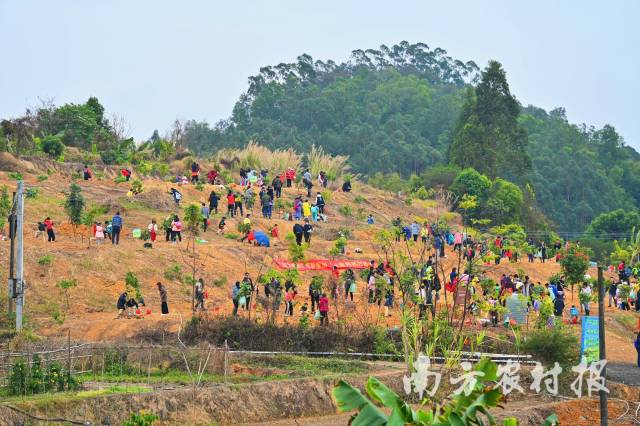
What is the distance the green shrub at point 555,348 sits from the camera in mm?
25469

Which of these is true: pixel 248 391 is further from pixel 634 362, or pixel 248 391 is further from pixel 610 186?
pixel 610 186

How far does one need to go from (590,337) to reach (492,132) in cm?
4457

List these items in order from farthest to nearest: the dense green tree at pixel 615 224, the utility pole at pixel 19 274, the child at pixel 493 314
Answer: the dense green tree at pixel 615 224 < the child at pixel 493 314 < the utility pole at pixel 19 274

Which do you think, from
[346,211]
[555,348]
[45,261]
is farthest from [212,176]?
[555,348]

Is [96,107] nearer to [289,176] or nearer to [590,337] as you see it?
[289,176]

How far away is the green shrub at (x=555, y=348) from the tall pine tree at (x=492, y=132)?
128 ft

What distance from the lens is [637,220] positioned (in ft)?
210

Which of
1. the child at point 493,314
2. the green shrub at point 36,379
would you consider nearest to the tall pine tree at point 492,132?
the child at point 493,314

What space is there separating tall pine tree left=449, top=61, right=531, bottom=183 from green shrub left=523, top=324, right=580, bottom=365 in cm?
3907

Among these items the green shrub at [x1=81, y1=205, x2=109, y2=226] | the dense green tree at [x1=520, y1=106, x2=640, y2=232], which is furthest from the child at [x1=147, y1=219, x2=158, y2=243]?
the dense green tree at [x1=520, y1=106, x2=640, y2=232]

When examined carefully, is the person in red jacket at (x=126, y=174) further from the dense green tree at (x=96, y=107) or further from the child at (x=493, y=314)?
the child at (x=493, y=314)

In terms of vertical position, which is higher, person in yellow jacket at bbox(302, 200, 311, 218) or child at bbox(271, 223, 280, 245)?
person in yellow jacket at bbox(302, 200, 311, 218)

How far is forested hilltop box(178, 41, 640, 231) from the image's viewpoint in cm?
8212

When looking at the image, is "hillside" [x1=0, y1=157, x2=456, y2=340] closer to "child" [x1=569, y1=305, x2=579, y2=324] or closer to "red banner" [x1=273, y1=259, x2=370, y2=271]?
"red banner" [x1=273, y1=259, x2=370, y2=271]
